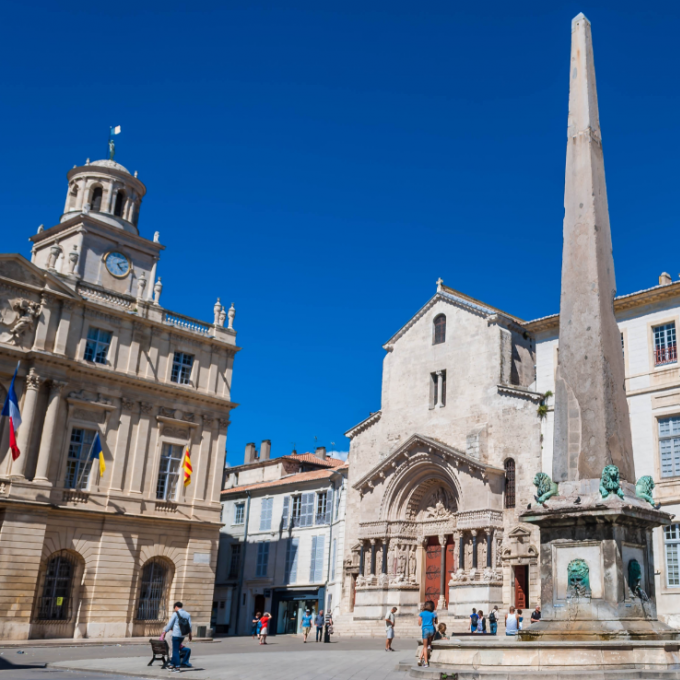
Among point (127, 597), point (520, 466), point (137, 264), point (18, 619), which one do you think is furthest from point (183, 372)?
point (520, 466)

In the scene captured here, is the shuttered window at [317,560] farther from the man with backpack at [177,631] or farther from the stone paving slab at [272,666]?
the man with backpack at [177,631]

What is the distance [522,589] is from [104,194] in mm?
24797

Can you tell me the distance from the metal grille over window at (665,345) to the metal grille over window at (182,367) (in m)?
18.3

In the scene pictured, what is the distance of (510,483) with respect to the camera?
29828mm

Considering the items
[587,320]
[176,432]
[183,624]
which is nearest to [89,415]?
[176,432]

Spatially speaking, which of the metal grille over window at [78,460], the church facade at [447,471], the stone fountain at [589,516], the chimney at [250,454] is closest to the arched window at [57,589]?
the metal grille over window at [78,460]

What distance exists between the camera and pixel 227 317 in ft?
118

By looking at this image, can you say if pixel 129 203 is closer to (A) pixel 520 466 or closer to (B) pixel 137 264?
(B) pixel 137 264

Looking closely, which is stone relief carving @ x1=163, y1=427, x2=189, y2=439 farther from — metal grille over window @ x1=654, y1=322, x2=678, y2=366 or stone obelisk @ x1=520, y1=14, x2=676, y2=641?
stone obelisk @ x1=520, y1=14, x2=676, y2=641

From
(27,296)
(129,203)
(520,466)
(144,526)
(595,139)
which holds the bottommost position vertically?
(144,526)

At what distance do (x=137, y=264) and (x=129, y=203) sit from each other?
3086 mm

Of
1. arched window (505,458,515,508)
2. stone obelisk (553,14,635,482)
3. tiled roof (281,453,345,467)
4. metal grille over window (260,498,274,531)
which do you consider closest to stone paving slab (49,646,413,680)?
stone obelisk (553,14,635,482)

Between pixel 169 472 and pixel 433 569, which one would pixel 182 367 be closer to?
pixel 169 472

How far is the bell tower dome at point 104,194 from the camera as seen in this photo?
36500 mm
